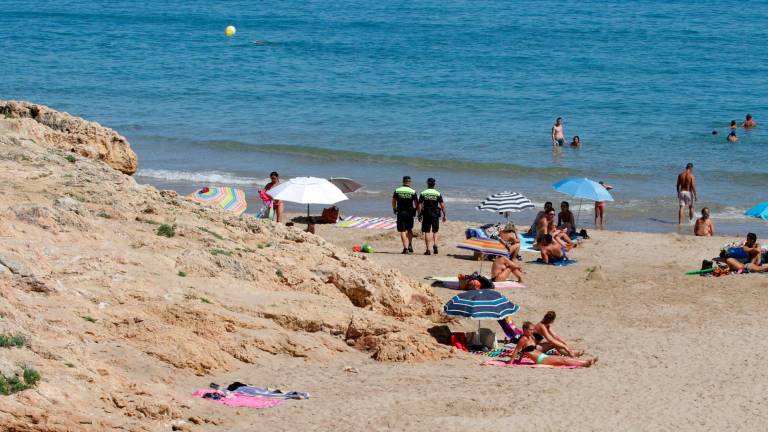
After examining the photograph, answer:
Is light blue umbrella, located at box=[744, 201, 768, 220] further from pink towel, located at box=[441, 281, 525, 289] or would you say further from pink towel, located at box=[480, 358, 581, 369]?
pink towel, located at box=[480, 358, 581, 369]

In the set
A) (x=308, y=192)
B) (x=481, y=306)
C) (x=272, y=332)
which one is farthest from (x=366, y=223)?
(x=272, y=332)

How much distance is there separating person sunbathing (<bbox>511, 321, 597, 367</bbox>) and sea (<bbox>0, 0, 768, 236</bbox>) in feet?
36.0

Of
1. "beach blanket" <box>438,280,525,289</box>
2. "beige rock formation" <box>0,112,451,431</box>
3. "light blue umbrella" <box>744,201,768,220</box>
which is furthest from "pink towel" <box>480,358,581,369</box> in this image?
"light blue umbrella" <box>744,201,768,220</box>

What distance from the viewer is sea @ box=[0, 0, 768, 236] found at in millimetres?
28094

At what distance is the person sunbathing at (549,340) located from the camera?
12.4 m

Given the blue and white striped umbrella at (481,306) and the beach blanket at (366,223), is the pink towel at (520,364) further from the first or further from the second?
the beach blanket at (366,223)

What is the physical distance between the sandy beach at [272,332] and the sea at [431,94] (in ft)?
31.5

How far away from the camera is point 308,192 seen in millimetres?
18719

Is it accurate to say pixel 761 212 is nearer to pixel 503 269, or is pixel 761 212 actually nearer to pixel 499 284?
pixel 503 269

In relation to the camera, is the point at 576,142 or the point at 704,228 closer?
the point at 704,228

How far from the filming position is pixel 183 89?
41.4 meters

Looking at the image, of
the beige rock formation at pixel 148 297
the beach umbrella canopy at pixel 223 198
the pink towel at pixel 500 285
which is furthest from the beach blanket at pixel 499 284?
the beach umbrella canopy at pixel 223 198

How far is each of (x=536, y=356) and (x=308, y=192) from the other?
7.37 m

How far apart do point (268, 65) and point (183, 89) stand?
663 centimetres
